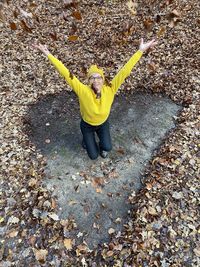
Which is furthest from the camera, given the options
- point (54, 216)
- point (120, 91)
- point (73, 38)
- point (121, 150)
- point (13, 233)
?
point (73, 38)

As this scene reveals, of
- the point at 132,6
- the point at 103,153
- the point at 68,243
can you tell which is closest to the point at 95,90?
the point at 103,153

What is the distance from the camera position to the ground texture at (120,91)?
16.7 ft

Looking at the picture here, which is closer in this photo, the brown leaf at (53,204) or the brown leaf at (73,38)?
the brown leaf at (53,204)

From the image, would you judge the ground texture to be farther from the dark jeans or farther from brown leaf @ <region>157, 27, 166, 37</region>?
the dark jeans

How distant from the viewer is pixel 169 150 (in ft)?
20.7

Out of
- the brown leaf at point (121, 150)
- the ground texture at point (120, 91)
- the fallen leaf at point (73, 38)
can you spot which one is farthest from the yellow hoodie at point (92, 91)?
the fallen leaf at point (73, 38)

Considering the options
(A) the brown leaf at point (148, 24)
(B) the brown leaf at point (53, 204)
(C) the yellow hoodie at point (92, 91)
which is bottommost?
(B) the brown leaf at point (53, 204)

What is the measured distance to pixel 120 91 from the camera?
773cm

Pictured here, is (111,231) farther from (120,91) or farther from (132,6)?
(132,6)

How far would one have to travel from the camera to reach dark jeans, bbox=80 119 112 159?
5.87m

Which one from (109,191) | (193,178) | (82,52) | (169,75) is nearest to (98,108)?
(109,191)

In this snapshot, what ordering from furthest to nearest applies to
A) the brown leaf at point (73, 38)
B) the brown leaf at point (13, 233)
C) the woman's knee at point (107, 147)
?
1. the brown leaf at point (73, 38)
2. the woman's knee at point (107, 147)
3. the brown leaf at point (13, 233)

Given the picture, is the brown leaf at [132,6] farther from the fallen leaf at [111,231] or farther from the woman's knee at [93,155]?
the fallen leaf at [111,231]

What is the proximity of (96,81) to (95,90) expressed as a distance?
175 millimetres
